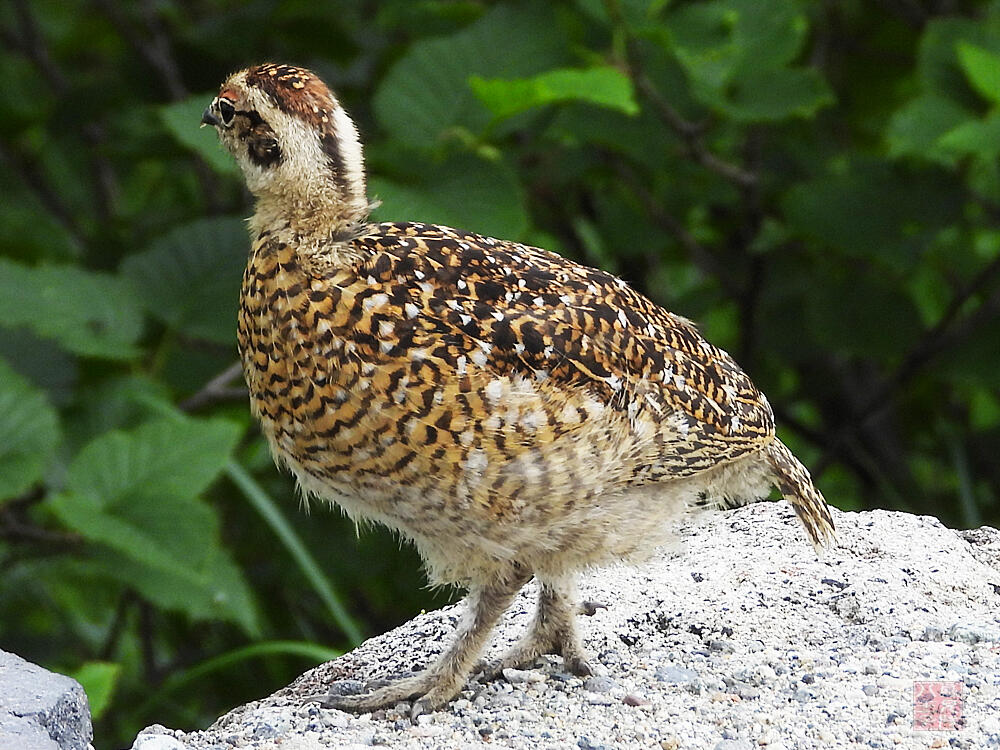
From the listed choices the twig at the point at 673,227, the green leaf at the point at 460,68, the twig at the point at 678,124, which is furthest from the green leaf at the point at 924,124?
the green leaf at the point at 460,68

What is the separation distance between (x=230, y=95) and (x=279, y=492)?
282cm

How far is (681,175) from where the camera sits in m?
5.81

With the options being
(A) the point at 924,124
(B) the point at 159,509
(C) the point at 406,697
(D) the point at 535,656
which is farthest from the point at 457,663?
(A) the point at 924,124

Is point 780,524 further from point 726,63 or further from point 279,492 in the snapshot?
point 279,492

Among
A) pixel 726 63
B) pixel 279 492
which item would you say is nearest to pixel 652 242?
pixel 726 63

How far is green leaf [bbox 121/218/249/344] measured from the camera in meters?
4.90

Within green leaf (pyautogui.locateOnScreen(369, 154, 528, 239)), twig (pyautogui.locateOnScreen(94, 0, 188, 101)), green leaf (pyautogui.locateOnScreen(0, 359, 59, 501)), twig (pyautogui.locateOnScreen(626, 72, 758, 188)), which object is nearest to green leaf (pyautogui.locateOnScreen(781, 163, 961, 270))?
twig (pyautogui.locateOnScreen(626, 72, 758, 188))

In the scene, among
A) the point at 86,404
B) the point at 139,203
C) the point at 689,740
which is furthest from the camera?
the point at 139,203

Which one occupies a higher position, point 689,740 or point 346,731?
point 689,740

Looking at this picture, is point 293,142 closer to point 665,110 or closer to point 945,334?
point 665,110

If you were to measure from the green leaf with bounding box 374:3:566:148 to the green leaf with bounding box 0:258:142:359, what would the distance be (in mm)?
1100

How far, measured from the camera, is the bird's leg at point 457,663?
3.34 m

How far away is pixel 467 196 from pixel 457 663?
1.89 meters

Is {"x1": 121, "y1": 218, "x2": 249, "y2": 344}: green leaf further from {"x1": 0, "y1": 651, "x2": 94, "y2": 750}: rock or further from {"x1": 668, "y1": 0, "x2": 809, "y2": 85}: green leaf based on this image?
{"x1": 0, "y1": 651, "x2": 94, "y2": 750}: rock
